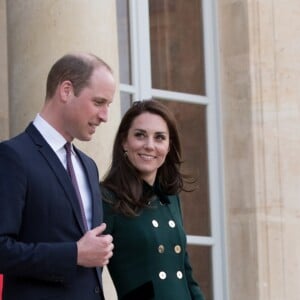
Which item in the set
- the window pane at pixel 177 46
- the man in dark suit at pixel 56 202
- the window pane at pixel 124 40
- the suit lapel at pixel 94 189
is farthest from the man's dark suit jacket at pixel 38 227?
the window pane at pixel 177 46

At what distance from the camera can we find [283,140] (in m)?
8.41

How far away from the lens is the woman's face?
17.2ft

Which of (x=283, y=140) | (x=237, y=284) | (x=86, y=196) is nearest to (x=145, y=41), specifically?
(x=283, y=140)

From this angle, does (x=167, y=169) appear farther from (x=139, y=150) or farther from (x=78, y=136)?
(x=78, y=136)

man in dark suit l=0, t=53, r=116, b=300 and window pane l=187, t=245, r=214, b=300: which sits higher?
man in dark suit l=0, t=53, r=116, b=300

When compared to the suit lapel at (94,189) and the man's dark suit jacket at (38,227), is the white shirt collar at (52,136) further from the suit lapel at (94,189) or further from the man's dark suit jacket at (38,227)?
the suit lapel at (94,189)

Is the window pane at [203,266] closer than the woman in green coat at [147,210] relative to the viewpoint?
No

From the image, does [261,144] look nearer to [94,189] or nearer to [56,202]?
[94,189]

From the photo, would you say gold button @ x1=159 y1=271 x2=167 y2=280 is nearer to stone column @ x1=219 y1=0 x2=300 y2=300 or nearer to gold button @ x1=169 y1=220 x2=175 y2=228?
gold button @ x1=169 y1=220 x2=175 y2=228

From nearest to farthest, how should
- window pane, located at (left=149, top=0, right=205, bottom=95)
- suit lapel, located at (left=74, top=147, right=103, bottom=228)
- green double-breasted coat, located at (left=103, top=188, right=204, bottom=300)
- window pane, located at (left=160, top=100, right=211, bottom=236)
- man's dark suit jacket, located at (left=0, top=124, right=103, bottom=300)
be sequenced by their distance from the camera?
man's dark suit jacket, located at (left=0, top=124, right=103, bottom=300)
suit lapel, located at (left=74, top=147, right=103, bottom=228)
green double-breasted coat, located at (left=103, top=188, right=204, bottom=300)
window pane, located at (left=149, top=0, right=205, bottom=95)
window pane, located at (left=160, top=100, right=211, bottom=236)

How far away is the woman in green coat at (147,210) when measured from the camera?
16.6ft

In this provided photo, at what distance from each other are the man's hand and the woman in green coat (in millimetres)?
676

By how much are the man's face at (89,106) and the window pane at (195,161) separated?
3.89m

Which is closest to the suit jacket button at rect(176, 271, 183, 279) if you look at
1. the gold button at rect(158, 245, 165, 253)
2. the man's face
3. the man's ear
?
the gold button at rect(158, 245, 165, 253)
